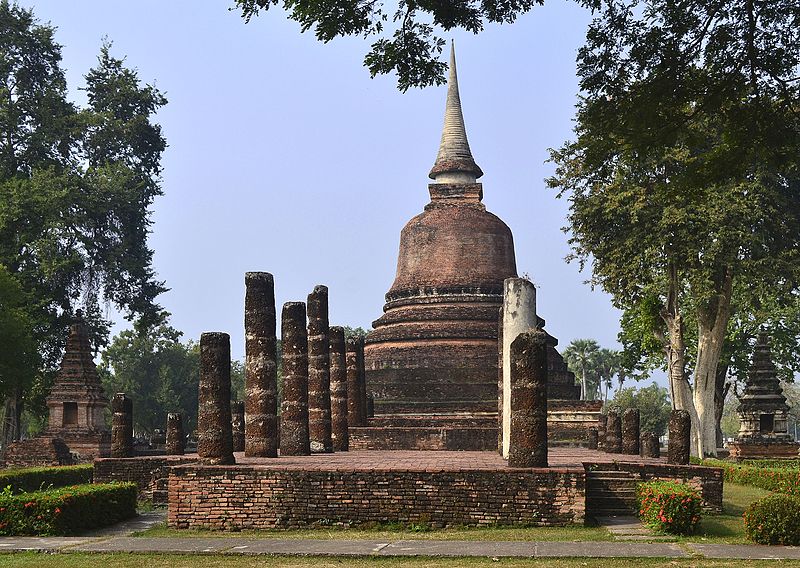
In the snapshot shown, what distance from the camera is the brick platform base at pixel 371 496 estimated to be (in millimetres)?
13320

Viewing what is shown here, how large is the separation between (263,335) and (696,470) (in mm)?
7763

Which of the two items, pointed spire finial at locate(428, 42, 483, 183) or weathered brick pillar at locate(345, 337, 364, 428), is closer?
weathered brick pillar at locate(345, 337, 364, 428)


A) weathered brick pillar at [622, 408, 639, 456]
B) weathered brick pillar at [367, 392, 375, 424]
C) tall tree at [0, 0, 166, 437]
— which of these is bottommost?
weathered brick pillar at [622, 408, 639, 456]

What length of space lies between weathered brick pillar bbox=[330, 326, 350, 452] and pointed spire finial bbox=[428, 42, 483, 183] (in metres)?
13.0

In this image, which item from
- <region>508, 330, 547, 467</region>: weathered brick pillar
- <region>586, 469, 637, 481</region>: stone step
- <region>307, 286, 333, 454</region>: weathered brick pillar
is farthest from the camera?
<region>307, 286, 333, 454</region>: weathered brick pillar

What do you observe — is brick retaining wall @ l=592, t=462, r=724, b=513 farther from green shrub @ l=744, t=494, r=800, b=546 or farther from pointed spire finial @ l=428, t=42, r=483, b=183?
pointed spire finial @ l=428, t=42, r=483, b=183

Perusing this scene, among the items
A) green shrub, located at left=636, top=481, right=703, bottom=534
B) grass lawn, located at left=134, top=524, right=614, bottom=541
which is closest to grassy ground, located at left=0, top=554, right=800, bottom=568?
grass lawn, located at left=134, top=524, right=614, bottom=541

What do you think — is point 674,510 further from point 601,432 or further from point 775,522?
point 601,432

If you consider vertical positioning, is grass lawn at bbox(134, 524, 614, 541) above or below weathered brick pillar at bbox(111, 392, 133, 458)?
below

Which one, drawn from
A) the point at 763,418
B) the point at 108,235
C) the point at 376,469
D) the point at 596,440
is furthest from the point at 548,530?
the point at 108,235

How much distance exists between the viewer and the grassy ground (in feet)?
32.9

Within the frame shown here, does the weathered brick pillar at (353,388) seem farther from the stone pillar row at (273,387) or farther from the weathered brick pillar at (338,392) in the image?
the weathered brick pillar at (338,392)

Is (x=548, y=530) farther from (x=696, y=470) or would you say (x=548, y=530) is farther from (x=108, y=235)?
(x=108, y=235)

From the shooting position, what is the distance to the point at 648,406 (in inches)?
2734
